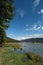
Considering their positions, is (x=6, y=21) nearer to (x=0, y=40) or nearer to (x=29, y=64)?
(x=0, y=40)

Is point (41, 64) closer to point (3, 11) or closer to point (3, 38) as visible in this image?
point (3, 38)

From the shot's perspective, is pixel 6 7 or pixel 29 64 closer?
pixel 29 64

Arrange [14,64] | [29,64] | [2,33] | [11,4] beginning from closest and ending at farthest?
[14,64], [29,64], [2,33], [11,4]

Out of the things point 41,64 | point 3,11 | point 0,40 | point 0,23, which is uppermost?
point 3,11

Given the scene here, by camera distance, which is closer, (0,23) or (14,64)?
(14,64)

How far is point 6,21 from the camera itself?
5159 centimetres

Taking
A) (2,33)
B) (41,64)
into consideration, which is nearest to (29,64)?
(41,64)

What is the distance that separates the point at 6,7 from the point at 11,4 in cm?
293

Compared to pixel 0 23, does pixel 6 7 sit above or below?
above

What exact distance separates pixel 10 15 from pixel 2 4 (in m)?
4.82

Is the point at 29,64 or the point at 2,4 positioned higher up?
the point at 2,4

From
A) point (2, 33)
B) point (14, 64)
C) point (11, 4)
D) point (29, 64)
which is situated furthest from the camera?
point (11, 4)

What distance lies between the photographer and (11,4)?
173ft

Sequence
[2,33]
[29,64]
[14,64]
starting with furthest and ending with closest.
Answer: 1. [2,33]
2. [29,64]
3. [14,64]
